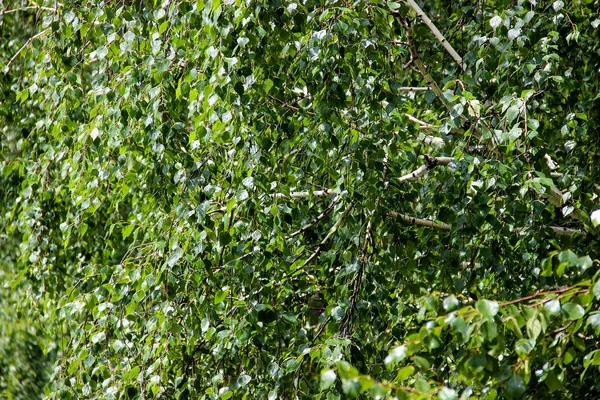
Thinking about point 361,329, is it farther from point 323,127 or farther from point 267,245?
point 323,127

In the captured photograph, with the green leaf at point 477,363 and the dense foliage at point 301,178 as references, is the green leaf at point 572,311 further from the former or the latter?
the dense foliage at point 301,178

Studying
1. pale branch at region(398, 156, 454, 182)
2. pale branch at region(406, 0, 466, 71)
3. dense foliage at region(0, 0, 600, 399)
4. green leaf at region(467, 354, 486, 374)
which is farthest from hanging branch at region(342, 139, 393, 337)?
green leaf at region(467, 354, 486, 374)

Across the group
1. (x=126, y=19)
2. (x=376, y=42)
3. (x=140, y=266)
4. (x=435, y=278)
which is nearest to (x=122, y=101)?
(x=126, y=19)

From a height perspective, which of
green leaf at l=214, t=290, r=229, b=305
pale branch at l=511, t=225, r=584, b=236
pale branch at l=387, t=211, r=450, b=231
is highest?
green leaf at l=214, t=290, r=229, b=305

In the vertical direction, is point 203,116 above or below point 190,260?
above

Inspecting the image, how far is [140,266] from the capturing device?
80.4 inches

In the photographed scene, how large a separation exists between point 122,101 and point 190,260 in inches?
16.1

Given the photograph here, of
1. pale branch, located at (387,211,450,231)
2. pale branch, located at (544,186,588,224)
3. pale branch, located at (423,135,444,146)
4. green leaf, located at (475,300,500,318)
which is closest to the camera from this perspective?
green leaf, located at (475,300,500,318)

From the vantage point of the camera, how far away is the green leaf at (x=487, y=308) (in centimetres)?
127

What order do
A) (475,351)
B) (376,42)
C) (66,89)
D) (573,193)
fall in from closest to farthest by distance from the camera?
(475,351)
(376,42)
(573,193)
(66,89)

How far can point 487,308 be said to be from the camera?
128 centimetres

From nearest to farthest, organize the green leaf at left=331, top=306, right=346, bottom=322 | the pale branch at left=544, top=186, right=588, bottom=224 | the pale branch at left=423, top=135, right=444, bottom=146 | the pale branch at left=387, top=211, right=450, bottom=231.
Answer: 1. the green leaf at left=331, top=306, right=346, bottom=322
2. the pale branch at left=387, top=211, right=450, bottom=231
3. the pale branch at left=544, top=186, right=588, bottom=224
4. the pale branch at left=423, top=135, right=444, bottom=146

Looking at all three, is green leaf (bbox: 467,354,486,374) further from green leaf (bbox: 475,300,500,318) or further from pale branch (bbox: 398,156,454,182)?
pale branch (bbox: 398,156,454,182)

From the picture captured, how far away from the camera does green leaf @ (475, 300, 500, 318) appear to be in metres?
1.27
